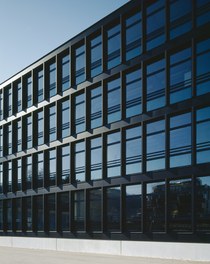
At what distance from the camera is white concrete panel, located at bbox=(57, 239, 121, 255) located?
27.6 m

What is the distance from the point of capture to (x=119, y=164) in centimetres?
Result: 2836

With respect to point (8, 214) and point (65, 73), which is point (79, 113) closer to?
point (65, 73)

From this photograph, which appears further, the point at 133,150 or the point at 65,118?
the point at 65,118

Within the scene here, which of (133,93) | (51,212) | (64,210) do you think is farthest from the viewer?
(51,212)

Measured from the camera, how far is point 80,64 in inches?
1294

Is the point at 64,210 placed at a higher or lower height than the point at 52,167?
lower

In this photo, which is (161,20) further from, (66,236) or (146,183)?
(66,236)

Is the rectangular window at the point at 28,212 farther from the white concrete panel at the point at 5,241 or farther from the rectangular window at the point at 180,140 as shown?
the rectangular window at the point at 180,140

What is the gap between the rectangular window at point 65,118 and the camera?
33562mm

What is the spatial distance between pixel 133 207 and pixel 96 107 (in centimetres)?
747

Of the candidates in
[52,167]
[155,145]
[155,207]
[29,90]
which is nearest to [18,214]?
[52,167]

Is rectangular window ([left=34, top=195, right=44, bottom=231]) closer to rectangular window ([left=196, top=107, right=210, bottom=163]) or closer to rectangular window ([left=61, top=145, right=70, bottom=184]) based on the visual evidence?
rectangular window ([left=61, top=145, right=70, bottom=184])

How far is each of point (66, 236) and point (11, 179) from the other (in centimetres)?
1032

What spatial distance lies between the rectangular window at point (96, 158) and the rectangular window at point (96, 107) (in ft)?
3.50
